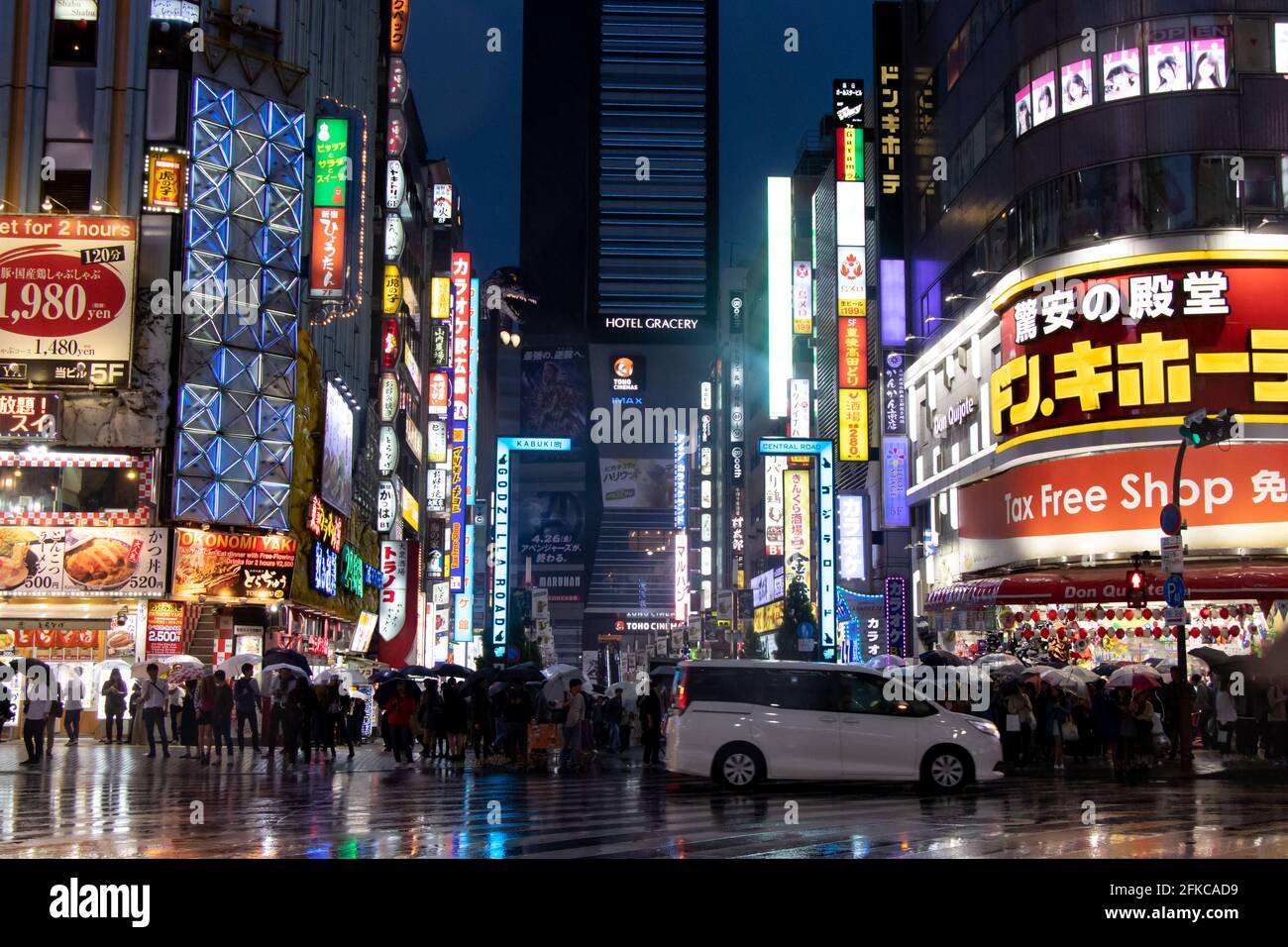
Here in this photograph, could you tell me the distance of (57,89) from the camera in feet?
138

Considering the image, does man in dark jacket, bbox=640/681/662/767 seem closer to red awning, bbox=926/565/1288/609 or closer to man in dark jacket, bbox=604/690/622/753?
man in dark jacket, bbox=604/690/622/753

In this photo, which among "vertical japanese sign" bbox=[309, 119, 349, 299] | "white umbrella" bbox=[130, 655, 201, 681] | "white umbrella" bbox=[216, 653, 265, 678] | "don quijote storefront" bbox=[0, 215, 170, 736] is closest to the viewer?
"white umbrella" bbox=[130, 655, 201, 681]

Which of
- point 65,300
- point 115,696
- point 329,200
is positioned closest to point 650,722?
point 115,696

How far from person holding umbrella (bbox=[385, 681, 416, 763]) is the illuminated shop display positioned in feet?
48.8

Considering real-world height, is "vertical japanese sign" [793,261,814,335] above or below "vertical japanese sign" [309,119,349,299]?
above

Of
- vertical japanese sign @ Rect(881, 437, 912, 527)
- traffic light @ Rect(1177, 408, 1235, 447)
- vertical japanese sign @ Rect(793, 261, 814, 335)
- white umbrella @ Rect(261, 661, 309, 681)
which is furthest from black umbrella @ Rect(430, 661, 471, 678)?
vertical japanese sign @ Rect(793, 261, 814, 335)

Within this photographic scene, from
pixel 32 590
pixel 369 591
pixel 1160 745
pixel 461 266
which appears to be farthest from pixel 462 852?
pixel 461 266

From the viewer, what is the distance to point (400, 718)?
94.0ft

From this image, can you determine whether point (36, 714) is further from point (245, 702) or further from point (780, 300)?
point (780, 300)

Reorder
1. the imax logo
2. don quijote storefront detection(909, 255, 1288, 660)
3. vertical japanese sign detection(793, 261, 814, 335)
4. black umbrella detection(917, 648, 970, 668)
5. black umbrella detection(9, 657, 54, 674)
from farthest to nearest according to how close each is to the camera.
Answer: the imax logo
vertical japanese sign detection(793, 261, 814, 335)
don quijote storefront detection(909, 255, 1288, 660)
black umbrella detection(917, 648, 970, 668)
black umbrella detection(9, 657, 54, 674)

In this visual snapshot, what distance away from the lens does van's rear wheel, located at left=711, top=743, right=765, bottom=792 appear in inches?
840

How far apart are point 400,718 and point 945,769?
1183cm

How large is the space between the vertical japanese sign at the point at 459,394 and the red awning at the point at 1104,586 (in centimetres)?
4435
